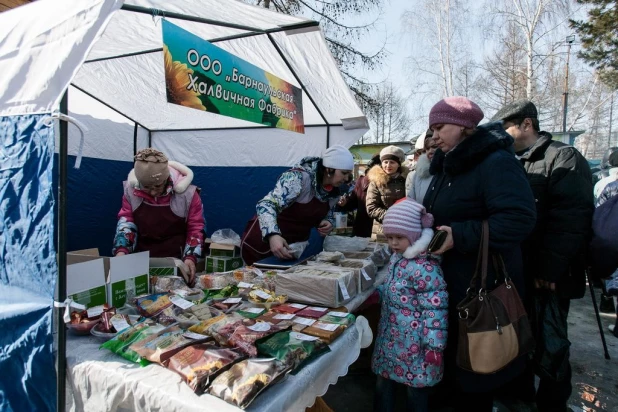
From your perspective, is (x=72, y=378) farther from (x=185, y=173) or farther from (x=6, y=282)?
(x=185, y=173)

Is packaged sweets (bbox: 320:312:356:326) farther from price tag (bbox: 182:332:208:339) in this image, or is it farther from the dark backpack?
the dark backpack

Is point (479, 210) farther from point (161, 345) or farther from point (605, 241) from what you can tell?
point (161, 345)

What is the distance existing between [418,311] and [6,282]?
1769 millimetres

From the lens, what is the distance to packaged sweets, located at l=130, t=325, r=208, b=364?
4.12 ft

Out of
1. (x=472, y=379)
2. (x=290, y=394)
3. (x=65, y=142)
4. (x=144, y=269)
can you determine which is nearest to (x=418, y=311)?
(x=472, y=379)

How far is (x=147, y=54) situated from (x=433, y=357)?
349 centimetres

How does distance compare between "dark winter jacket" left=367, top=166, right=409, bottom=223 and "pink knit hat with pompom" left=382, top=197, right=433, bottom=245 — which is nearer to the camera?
"pink knit hat with pompom" left=382, top=197, right=433, bottom=245

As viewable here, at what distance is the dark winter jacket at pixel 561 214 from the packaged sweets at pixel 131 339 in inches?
85.8

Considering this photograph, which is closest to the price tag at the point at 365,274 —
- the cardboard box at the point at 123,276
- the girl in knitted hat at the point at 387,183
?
the cardboard box at the point at 123,276

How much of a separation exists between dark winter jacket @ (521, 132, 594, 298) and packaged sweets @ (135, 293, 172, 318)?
2134mm

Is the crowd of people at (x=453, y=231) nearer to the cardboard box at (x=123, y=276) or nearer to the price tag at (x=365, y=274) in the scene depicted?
the price tag at (x=365, y=274)

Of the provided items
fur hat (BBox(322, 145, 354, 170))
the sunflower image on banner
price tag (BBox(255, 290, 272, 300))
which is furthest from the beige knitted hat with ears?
price tag (BBox(255, 290, 272, 300))

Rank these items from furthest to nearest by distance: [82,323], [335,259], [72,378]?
[335,259]
[82,323]
[72,378]

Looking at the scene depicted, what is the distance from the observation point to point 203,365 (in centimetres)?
118
